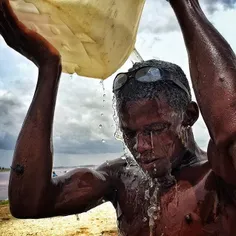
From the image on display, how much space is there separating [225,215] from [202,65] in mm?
881

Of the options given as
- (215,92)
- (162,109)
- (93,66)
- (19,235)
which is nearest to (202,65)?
(215,92)

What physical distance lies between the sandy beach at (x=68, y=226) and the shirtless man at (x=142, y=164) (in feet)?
25.2

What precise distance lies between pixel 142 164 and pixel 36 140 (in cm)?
67

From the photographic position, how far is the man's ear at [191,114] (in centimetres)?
258

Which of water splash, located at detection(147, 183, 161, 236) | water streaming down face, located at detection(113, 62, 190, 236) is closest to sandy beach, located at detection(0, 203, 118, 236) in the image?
water splash, located at detection(147, 183, 161, 236)

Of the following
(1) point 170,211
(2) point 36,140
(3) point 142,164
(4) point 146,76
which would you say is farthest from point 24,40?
(1) point 170,211

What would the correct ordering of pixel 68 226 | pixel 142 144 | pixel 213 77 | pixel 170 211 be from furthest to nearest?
pixel 68 226
pixel 170 211
pixel 142 144
pixel 213 77

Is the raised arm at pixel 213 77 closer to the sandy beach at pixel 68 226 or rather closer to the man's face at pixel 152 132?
the man's face at pixel 152 132

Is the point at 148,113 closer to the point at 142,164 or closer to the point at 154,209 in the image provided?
the point at 142,164

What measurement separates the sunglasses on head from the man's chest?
0.62 meters

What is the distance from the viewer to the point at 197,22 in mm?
1944

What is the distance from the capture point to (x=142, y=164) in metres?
2.37

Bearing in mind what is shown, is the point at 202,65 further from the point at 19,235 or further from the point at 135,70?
the point at 19,235

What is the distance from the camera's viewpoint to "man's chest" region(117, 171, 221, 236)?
2359 millimetres
